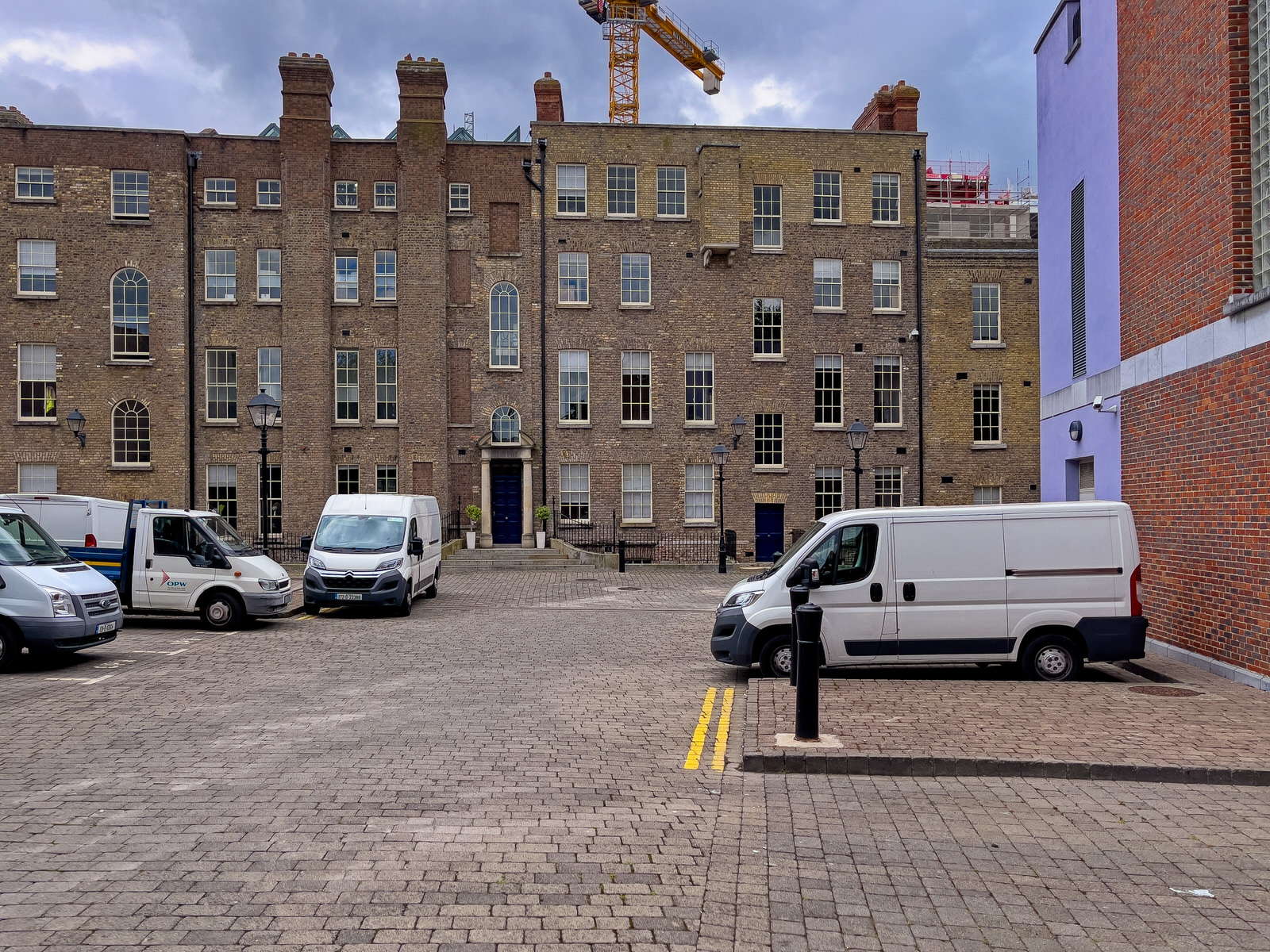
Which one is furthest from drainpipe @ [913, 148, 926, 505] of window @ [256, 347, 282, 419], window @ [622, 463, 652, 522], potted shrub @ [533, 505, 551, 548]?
window @ [256, 347, 282, 419]

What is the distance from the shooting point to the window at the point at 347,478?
36.2 metres

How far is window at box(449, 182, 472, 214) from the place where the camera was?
36312 mm

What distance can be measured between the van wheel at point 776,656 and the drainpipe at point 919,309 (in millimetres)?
27666

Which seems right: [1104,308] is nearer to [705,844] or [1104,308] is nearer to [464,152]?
[705,844]

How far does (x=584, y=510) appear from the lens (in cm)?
3666

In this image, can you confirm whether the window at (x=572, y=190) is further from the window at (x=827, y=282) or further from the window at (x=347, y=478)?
the window at (x=347, y=478)

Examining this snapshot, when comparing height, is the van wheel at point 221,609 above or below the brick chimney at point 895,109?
below

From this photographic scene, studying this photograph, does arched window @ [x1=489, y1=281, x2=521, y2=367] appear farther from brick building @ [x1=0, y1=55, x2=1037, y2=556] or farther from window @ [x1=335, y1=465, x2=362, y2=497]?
window @ [x1=335, y1=465, x2=362, y2=497]

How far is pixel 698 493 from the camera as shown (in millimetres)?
36812

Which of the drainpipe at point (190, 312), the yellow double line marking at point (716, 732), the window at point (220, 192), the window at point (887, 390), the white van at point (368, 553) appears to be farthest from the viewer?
the window at point (887, 390)

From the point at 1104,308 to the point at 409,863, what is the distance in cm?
1329

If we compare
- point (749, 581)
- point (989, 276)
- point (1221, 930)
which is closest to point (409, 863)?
point (1221, 930)

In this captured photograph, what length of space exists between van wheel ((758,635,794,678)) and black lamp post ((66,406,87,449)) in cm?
3072

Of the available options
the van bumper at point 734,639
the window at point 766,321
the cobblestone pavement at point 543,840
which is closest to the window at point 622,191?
the window at point 766,321
